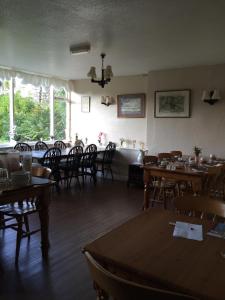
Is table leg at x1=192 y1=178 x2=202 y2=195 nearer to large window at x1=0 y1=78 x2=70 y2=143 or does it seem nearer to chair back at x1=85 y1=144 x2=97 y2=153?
chair back at x1=85 y1=144 x2=97 y2=153

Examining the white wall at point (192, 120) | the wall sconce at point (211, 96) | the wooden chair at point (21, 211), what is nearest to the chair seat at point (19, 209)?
the wooden chair at point (21, 211)

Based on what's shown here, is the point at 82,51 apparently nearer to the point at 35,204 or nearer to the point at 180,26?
the point at 180,26

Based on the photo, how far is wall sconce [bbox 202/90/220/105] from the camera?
16.7 feet

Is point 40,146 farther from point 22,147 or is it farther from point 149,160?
point 149,160

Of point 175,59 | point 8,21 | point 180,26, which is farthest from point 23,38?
point 175,59

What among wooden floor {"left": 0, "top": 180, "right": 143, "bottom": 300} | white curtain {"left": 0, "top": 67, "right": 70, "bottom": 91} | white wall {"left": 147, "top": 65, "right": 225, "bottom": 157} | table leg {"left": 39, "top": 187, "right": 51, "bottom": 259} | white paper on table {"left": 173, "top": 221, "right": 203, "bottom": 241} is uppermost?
white curtain {"left": 0, "top": 67, "right": 70, "bottom": 91}

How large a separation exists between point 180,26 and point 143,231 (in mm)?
2582

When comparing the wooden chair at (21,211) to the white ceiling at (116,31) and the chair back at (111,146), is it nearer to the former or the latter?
the white ceiling at (116,31)

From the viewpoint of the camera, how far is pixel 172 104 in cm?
574

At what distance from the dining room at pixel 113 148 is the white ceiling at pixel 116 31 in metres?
0.02

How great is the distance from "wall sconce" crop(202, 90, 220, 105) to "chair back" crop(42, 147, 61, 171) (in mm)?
2955

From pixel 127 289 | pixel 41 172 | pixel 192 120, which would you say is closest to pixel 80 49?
pixel 41 172

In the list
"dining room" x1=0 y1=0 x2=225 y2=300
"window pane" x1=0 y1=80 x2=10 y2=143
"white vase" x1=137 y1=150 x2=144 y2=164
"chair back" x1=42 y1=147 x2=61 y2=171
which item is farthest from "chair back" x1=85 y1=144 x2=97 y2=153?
"window pane" x1=0 y1=80 x2=10 y2=143

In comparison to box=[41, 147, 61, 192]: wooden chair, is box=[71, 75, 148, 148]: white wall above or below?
above
